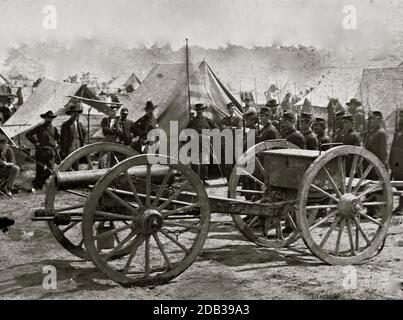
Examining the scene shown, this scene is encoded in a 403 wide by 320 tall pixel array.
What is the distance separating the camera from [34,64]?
52625 mm

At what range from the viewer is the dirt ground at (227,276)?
4996mm

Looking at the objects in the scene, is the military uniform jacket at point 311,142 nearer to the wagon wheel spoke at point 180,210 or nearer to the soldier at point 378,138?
the soldier at point 378,138

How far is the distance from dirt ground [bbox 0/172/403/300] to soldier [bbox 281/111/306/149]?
1.63 m

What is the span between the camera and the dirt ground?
500 cm

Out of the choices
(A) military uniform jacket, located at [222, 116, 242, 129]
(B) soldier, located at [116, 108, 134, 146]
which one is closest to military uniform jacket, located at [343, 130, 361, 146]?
(A) military uniform jacket, located at [222, 116, 242, 129]

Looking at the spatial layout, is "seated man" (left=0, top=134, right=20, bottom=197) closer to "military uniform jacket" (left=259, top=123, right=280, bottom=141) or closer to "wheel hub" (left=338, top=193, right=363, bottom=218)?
"military uniform jacket" (left=259, top=123, right=280, bottom=141)

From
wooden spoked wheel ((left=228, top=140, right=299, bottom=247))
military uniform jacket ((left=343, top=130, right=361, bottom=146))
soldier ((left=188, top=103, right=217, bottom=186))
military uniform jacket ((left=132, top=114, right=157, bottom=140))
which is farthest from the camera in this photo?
soldier ((left=188, top=103, right=217, bottom=186))

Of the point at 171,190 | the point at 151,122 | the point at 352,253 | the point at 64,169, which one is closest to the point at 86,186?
the point at 64,169

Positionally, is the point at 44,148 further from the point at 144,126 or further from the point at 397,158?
the point at 397,158

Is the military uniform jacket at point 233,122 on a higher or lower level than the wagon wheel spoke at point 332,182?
higher

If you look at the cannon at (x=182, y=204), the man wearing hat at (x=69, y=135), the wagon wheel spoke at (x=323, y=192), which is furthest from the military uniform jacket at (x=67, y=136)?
the wagon wheel spoke at (x=323, y=192)

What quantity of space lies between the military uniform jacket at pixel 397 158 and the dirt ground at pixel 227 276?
3.11 meters

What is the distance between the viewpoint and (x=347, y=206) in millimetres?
5766
